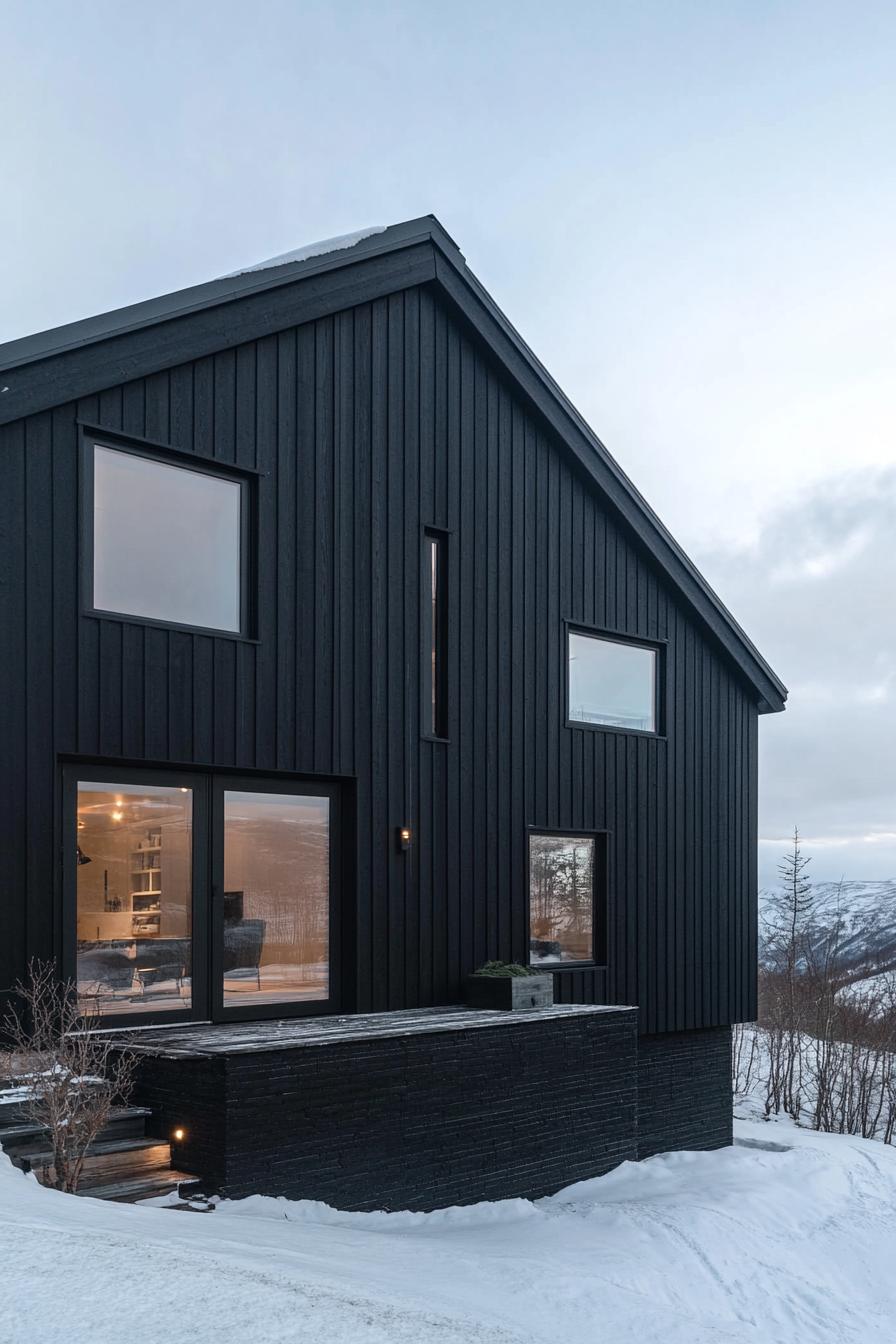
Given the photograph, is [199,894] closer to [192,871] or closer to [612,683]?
[192,871]

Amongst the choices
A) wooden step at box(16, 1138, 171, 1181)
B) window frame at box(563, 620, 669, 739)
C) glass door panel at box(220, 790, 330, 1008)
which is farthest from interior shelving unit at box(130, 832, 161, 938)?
window frame at box(563, 620, 669, 739)

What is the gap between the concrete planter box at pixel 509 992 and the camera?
30.3 ft

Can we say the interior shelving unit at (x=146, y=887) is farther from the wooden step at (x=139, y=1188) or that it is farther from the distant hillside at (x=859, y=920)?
the distant hillside at (x=859, y=920)

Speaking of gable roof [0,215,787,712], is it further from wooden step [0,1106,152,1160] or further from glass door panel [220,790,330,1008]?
wooden step [0,1106,152,1160]

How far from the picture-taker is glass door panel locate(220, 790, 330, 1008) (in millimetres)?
8484

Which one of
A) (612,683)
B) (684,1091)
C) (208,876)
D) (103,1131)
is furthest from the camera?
(684,1091)

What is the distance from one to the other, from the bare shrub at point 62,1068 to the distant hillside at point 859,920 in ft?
71.8

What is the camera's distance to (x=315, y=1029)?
7.88m

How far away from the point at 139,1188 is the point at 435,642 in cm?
518

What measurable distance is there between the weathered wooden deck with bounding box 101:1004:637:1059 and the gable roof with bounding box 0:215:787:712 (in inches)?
152

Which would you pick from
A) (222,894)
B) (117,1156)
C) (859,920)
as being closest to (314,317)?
(222,894)

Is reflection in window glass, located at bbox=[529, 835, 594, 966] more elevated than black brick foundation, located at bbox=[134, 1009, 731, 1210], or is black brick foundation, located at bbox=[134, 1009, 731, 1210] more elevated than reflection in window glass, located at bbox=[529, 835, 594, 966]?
reflection in window glass, located at bbox=[529, 835, 594, 966]

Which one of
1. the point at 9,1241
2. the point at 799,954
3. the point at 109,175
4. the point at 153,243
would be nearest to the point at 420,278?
the point at 9,1241

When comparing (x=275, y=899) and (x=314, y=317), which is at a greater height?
(x=314, y=317)
